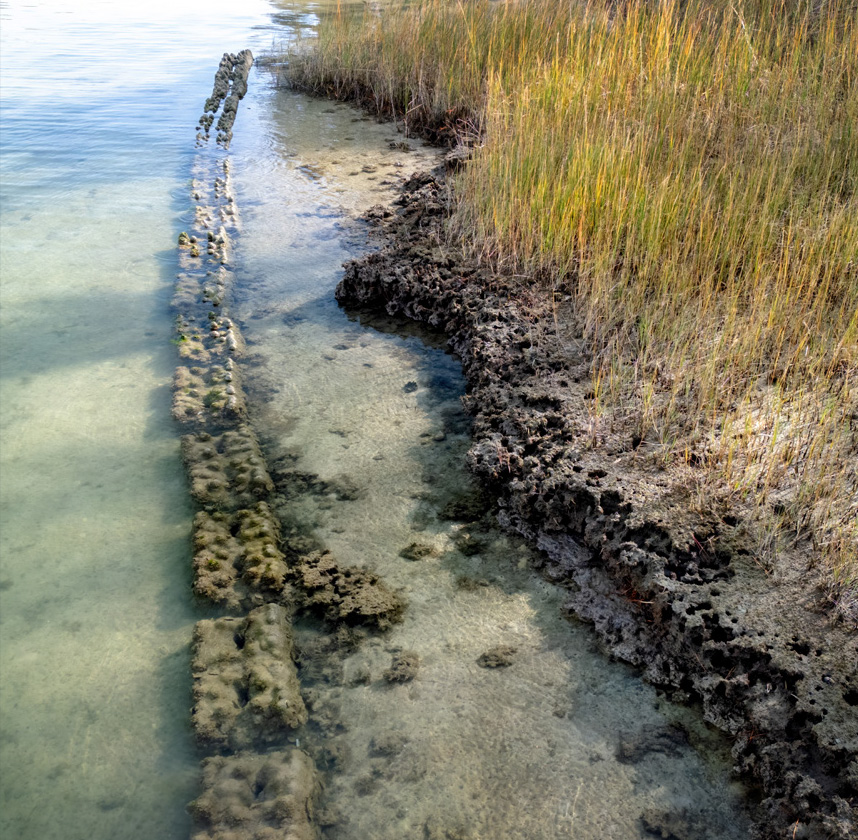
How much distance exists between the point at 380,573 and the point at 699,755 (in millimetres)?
1178

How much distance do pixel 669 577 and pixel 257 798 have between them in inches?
55.3

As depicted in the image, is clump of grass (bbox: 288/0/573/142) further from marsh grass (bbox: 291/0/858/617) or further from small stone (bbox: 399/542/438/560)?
small stone (bbox: 399/542/438/560)

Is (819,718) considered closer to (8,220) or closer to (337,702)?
(337,702)

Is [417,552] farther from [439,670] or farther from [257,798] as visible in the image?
[257,798]

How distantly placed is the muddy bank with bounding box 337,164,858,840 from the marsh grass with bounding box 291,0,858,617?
0.48 ft

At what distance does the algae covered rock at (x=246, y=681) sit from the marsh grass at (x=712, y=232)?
5.17 ft

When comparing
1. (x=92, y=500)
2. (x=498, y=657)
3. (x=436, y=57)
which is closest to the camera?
(x=498, y=657)

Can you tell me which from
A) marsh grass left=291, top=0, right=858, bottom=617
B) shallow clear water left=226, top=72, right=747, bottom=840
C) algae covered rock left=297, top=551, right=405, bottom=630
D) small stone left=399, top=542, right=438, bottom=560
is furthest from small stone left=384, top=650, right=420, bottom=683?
marsh grass left=291, top=0, right=858, bottom=617

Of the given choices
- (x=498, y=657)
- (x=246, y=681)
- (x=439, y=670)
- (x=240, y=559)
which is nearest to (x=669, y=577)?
(x=498, y=657)

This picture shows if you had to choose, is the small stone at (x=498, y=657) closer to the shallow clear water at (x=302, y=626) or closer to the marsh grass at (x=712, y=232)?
the shallow clear water at (x=302, y=626)

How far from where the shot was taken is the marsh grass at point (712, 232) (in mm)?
2814

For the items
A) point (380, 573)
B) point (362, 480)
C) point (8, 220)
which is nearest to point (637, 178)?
point (362, 480)

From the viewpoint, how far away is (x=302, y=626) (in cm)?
255

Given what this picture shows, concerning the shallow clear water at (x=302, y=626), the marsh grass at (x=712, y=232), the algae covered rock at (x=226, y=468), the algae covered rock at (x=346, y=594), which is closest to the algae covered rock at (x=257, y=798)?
the shallow clear water at (x=302, y=626)
